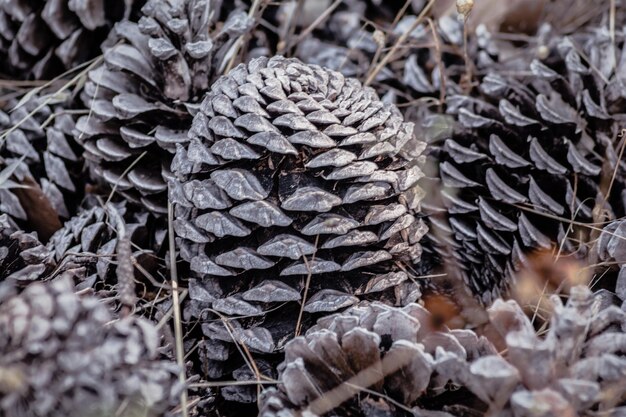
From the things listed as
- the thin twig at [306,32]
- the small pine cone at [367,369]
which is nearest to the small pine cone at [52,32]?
the thin twig at [306,32]

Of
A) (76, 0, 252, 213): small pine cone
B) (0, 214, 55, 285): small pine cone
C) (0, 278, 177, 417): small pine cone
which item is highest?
(76, 0, 252, 213): small pine cone

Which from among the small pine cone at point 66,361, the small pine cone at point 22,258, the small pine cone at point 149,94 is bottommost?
the small pine cone at point 22,258

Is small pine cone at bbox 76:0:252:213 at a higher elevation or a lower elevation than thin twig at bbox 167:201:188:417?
higher

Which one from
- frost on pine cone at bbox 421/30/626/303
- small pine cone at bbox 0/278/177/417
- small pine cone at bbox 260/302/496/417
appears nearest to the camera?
small pine cone at bbox 0/278/177/417

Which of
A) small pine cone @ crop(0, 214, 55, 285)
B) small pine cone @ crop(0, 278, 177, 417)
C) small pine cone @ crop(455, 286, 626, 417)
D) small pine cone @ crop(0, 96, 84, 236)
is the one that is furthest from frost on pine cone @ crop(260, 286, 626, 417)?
small pine cone @ crop(0, 96, 84, 236)

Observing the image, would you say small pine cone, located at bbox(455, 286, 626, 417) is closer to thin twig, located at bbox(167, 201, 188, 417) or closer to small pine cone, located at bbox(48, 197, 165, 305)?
thin twig, located at bbox(167, 201, 188, 417)

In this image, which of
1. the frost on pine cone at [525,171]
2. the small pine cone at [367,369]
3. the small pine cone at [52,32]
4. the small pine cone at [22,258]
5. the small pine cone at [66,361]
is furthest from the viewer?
the small pine cone at [52,32]

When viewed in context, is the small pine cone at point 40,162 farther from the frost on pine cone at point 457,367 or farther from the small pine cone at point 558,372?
the small pine cone at point 558,372

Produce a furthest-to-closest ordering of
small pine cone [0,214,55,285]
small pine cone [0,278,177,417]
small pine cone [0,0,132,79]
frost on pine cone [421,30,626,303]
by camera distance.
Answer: small pine cone [0,0,132,79]
frost on pine cone [421,30,626,303]
small pine cone [0,214,55,285]
small pine cone [0,278,177,417]

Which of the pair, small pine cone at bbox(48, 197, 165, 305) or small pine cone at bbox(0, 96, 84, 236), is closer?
small pine cone at bbox(48, 197, 165, 305)
